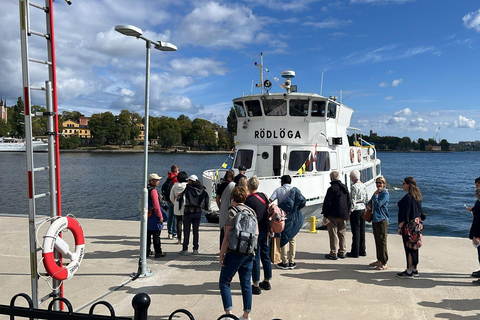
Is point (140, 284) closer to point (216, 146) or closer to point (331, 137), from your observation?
point (331, 137)

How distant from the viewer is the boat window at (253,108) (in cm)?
1438

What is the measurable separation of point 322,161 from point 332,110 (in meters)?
2.29

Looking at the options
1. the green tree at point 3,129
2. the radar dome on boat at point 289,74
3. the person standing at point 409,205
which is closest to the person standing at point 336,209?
the person standing at point 409,205

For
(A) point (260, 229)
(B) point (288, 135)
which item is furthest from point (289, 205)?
(B) point (288, 135)

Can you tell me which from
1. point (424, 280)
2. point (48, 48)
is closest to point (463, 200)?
point (424, 280)

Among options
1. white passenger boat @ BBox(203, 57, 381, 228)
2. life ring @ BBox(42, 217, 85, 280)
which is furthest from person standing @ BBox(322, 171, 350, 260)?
white passenger boat @ BBox(203, 57, 381, 228)

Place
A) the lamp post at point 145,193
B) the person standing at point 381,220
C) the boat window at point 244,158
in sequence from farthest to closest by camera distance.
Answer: the boat window at point 244,158 → the person standing at point 381,220 → the lamp post at point 145,193

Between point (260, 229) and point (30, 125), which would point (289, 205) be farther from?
point (30, 125)

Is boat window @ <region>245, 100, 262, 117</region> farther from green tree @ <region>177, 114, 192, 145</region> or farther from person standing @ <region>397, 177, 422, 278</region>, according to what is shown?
green tree @ <region>177, 114, 192, 145</region>

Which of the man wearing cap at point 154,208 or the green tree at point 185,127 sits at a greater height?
the green tree at point 185,127

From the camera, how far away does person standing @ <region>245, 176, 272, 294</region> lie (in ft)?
17.4

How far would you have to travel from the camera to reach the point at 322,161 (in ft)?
44.9

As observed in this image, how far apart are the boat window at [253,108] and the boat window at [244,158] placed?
1.55m

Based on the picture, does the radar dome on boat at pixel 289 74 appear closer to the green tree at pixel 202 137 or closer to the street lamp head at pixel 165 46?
the street lamp head at pixel 165 46
